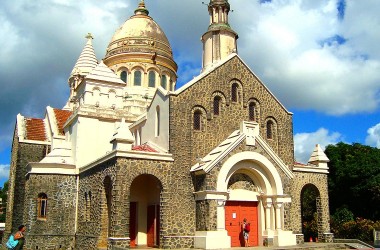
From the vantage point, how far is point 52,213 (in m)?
26.5

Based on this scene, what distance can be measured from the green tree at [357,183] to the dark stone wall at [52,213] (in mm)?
22919

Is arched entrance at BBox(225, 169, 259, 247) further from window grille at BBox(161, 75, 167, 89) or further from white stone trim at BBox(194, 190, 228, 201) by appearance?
window grille at BBox(161, 75, 167, 89)

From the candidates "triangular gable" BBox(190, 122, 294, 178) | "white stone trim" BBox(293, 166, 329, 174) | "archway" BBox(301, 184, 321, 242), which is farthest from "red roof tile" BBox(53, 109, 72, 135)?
"archway" BBox(301, 184, 321, 242)

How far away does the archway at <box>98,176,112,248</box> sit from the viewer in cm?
2261

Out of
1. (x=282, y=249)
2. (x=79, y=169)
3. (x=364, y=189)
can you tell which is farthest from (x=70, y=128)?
(x=364, y=189)

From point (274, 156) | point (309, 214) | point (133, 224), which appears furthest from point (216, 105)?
point (309, 214)

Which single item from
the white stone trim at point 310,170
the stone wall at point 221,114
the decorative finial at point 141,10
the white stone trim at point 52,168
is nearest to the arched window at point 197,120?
the stone wall at point 221,114

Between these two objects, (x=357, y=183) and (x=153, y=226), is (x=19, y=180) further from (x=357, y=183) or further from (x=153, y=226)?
(x=357, y=183)

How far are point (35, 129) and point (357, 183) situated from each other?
2658 centimetres

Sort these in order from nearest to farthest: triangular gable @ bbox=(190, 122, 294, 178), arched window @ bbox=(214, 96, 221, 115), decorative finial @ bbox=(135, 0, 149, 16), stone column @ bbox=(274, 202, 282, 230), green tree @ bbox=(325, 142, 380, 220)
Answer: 1. triangular gable @ bbox=(190, 122, 294, 178)
2. stone column @ bbox=(274, 202, 282, 230)
3. arched window @ bbox=(214, 96, 221, 115)
4. green tree @ bbox=(325, 142, 380, 220)
5. decorative finial @ bbox=(135, 0, 149, 16)

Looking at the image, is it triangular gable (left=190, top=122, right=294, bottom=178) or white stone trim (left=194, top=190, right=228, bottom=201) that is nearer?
white stone trim (left=194, top=190, right=228, bottom=201)

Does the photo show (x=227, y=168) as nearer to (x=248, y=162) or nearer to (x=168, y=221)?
(x=248, y=162)

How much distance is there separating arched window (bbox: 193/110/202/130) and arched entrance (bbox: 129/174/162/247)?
3.65m

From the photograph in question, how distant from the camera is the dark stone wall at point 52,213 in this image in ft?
85.7
